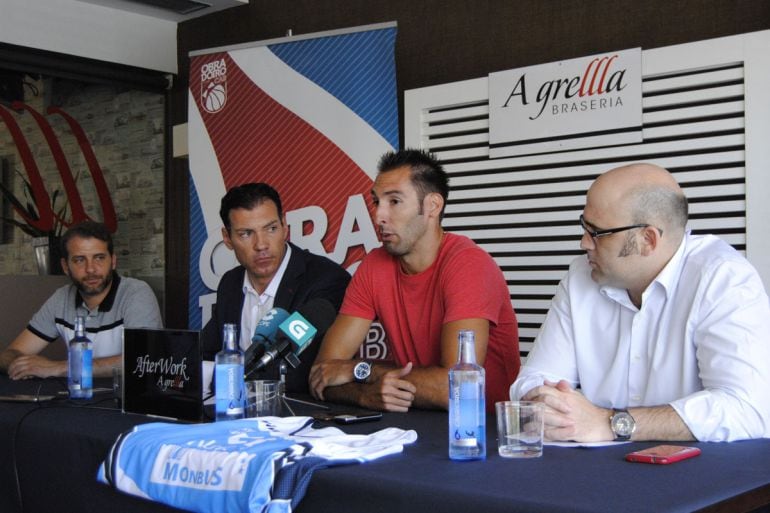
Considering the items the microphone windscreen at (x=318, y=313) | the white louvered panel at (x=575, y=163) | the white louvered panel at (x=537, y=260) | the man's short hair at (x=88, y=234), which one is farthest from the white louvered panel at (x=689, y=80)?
the man's short hair at (x=88, y=234)

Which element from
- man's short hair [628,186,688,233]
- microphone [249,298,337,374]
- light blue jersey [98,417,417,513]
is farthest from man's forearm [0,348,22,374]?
man's short hair [628,186,688,233]

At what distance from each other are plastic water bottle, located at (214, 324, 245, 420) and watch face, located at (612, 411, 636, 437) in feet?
2.81

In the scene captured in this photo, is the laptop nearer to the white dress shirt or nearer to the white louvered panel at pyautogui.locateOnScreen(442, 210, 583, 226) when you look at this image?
the white dress shirt

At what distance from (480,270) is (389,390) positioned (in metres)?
0.53

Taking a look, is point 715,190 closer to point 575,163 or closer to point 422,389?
point 575,163

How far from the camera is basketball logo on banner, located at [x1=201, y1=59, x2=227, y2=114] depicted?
4.72m

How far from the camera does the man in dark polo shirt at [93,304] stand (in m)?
3.71

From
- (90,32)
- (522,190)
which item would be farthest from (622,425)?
(90,32)

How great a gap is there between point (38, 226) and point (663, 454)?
5.47m

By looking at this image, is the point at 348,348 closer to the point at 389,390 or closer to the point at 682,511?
the point at 389,390

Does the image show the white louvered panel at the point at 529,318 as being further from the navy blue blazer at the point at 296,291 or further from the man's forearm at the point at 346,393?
the man's forearm at the point at 346,393

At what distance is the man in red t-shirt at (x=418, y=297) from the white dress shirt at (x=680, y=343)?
311 mm

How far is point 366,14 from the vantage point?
4762 mm

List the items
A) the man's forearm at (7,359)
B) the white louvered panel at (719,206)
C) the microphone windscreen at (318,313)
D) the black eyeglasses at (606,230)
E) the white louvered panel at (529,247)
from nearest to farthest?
the black eyeglasses at (606,230), the microphone windscreen at (318,313), the white louvered panel at (719,206), the man's forearm at (7,359), the white louvered panel at (529,247)
